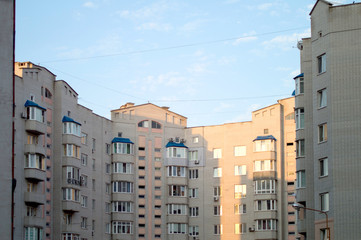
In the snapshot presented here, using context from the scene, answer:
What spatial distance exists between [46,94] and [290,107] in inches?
1311

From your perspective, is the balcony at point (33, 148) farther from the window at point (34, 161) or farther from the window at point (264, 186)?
the window at point (264, 186)

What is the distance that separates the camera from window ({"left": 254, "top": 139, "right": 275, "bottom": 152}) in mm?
108500

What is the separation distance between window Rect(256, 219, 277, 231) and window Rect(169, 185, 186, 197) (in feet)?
41.5

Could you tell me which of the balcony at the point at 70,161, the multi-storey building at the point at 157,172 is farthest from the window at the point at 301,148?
the balcony at the point at 70,161

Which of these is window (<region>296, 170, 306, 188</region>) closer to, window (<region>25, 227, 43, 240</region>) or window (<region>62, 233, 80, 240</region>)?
window (<region>25, 227, 43, 240</region>)

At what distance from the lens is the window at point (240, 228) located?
361 feet

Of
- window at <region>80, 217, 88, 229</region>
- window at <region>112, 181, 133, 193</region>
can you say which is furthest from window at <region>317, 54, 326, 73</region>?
window at <region>112, 181, 133, 193</region>

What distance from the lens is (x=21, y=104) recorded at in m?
89.8

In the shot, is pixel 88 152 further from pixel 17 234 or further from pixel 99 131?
pixel 17 234

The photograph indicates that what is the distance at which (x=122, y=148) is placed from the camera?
11244 cm

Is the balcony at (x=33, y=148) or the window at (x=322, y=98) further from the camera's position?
the balcony at (x=33, y=148)

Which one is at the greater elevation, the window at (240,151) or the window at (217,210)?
the window at (240,151)

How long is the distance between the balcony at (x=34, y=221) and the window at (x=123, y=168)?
21.1 m

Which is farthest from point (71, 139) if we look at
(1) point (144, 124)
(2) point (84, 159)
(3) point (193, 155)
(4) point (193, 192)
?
(4) point (193, 192)
